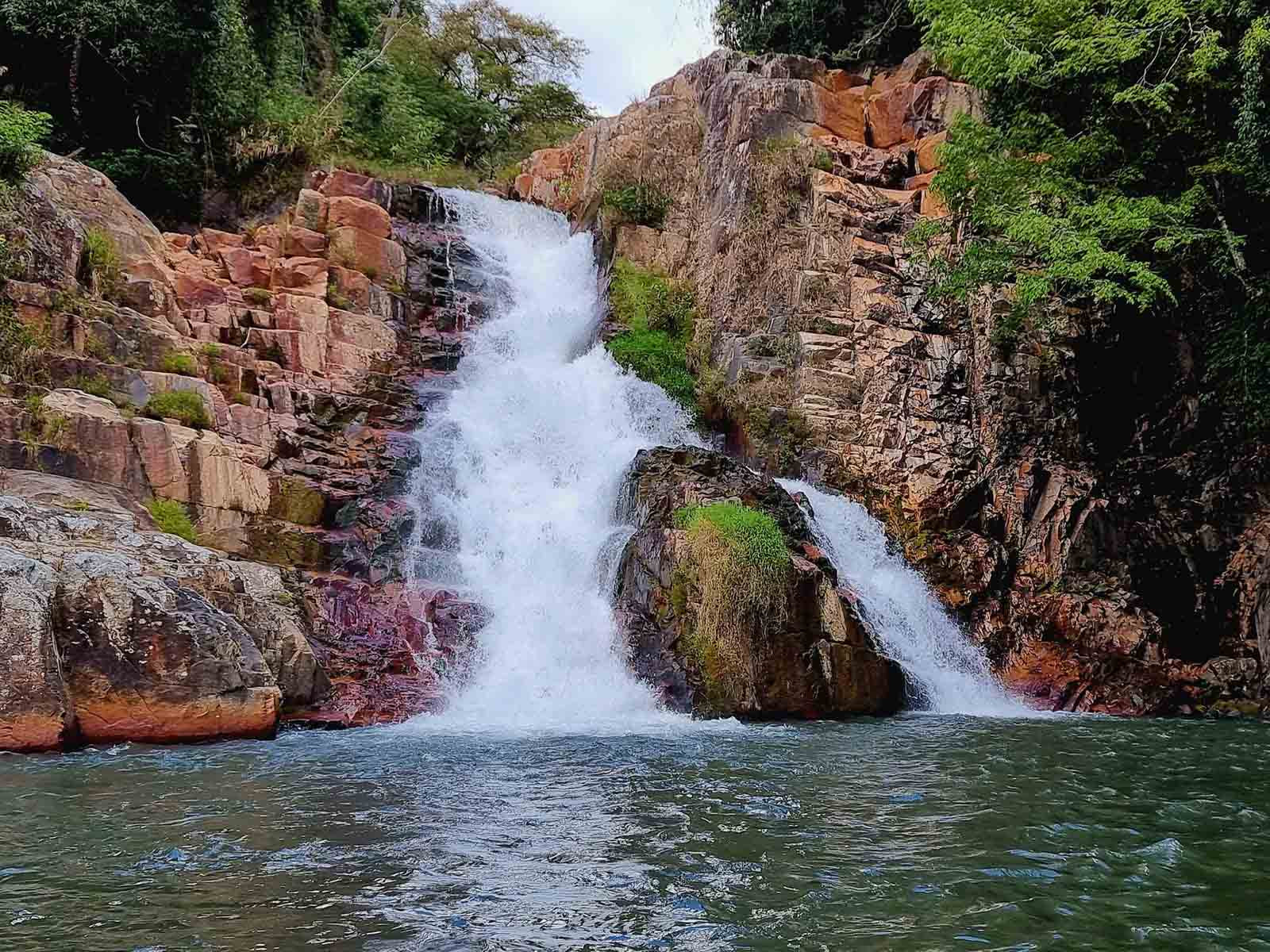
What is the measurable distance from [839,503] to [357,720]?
9.38 metres

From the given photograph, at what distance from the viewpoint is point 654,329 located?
21.8 meters

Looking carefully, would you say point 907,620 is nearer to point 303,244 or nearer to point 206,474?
point 206,474

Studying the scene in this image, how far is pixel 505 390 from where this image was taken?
66.3 feet

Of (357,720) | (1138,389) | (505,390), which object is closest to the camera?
(357,720)

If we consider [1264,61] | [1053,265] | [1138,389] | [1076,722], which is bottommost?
[1076,722]

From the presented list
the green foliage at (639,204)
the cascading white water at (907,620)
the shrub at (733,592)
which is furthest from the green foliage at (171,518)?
the green foliage at (639,204)

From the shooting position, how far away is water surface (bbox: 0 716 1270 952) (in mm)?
4570

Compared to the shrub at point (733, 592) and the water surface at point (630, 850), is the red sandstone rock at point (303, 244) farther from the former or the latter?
the water surface at point (630, 850)

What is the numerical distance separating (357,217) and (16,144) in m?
7.72

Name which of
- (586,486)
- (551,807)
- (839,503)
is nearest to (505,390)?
(586,486)

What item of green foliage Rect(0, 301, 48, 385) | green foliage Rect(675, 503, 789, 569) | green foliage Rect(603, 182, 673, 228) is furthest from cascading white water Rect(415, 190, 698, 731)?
green foliage Rect(0, 301, 48, 385)

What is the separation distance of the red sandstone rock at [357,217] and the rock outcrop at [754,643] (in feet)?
38.8

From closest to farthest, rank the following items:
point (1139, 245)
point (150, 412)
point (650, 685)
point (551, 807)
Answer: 1. point (551, 807)
2. point (650, 685)
3. point (150, 412)
4. point (1139, 245)

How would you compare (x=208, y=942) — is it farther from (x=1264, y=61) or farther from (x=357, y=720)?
(x=1264, y=61)
